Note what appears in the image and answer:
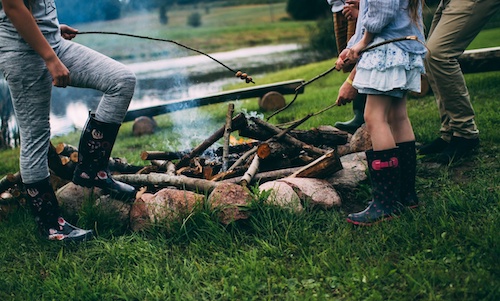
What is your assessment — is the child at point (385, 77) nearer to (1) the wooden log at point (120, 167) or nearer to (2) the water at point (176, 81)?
(1) the wooden log at point (120, 167)

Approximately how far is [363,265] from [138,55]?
84.7 feet

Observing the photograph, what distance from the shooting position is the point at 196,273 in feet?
9.84

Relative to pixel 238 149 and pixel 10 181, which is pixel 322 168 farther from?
pixel 10 181

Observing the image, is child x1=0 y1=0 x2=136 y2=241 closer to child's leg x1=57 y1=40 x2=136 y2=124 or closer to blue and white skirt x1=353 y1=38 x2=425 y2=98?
child's leg x1=57 y1=40 x2=136 y2=124

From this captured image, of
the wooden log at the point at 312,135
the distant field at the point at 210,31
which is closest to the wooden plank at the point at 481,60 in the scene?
the wooden log at the point at 312,135

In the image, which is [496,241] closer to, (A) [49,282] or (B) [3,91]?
(A) [49,282]

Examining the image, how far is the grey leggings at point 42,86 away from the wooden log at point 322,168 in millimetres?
1371

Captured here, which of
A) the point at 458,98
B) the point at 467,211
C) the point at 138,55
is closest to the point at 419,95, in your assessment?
the point at 458,98

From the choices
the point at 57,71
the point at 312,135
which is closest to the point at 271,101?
the point at 312,135

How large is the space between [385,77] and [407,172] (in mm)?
727

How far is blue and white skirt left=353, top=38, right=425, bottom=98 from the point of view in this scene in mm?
3184

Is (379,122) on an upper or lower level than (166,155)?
upper

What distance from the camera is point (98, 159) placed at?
149 inches

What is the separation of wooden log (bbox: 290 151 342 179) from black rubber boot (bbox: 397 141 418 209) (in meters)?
0.52
